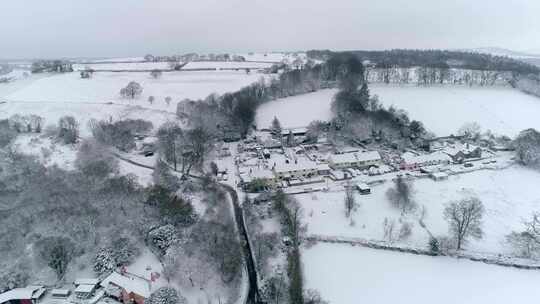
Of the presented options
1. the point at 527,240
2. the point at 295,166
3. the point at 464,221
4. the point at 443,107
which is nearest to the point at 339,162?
the point at 295,166

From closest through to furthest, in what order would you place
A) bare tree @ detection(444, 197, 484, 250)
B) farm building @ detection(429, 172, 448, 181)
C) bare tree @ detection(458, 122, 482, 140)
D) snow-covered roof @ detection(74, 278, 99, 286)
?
snow-covered roof @ detection(74, 278, 99, 286) → bare tree @ detection(444, 197, 484, 250) → farm building @ detection(429, 172, 448, 181) → bare tree @ detection(458, 122, 482, 140)

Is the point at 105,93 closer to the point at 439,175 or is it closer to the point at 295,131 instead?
the point at 295,131

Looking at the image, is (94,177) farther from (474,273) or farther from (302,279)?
(474,273)

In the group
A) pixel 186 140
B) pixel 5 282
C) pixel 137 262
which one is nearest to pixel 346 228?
pixel 137 262

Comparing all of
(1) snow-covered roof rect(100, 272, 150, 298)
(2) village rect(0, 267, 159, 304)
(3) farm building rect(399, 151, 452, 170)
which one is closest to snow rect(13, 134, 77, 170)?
(2) village rect(0, 267, 159, 304)

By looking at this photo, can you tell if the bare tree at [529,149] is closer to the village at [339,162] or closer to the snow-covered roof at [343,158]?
the village at [339,162]

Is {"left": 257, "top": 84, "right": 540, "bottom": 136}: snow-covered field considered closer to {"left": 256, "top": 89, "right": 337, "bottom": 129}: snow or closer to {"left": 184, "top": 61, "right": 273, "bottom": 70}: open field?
{"left": 256, "top": 89, "right": 337, "bottom": 129}: snow

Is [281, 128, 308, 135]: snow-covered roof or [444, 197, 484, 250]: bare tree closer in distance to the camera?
[444, 197, 484, 250]: bare tree
